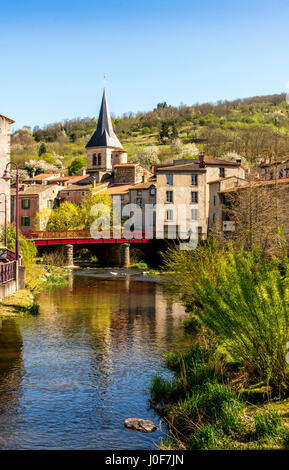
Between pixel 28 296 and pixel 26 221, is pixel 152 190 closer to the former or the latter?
pixel 26 221

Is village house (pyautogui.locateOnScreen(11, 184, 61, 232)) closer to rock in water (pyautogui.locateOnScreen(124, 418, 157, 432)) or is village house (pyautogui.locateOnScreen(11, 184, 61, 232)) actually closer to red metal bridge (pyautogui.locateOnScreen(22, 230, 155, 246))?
red metal bridge (pyautogui.locateOnScreen(22, 230, 155, 246))

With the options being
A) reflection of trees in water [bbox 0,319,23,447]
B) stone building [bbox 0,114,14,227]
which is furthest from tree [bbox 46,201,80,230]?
reflection of trees in water [bbox 0,319,23,447]

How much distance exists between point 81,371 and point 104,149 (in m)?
81.8

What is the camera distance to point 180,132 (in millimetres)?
144375

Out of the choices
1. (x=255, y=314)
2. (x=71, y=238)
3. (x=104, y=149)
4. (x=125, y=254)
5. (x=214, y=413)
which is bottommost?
(x=214, y=413)

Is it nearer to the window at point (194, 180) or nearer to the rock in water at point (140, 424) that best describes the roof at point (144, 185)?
the window at point (194, 180)

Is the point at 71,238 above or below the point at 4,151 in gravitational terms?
below

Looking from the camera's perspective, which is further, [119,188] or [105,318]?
[119,188]

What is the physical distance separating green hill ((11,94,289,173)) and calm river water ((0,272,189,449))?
255ft

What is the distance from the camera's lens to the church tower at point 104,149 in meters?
93.3

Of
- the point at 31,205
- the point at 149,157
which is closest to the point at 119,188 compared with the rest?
the point at 31,205
